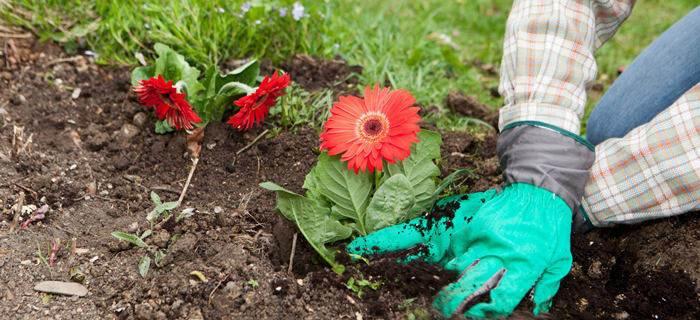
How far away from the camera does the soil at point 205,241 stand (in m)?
1.83

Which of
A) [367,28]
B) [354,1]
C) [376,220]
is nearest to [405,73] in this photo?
[367,28]

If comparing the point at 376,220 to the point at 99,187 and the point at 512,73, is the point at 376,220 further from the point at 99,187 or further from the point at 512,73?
the point at 99,187

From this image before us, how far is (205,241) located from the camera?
201 centimetres

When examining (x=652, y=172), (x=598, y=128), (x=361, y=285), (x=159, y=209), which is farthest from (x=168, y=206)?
(x=598, y=128)

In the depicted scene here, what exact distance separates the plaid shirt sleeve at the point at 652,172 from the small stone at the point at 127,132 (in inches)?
55.3

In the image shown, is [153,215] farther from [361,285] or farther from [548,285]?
[548,285]

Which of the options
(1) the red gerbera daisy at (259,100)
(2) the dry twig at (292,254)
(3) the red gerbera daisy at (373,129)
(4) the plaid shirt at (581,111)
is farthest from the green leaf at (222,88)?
(4) the plaid shirt at (581,111)

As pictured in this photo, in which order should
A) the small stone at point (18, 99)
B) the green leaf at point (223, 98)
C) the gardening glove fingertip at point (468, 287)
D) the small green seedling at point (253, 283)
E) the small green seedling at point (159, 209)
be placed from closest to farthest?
the gardening glove fingertip at point (468, 287)
the small green seedling at point (253, 283)
the small green seedling at point (159, 209)
the green leaf at point (223, 98)
the small stone at point (18, 99)

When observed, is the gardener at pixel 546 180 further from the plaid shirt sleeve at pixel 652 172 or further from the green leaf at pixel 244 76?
the green leaf at pixel 244 76

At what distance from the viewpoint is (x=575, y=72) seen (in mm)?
2055

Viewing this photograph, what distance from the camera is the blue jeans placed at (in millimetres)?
2471

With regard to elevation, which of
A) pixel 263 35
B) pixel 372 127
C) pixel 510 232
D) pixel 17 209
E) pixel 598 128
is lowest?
pixel 17 209

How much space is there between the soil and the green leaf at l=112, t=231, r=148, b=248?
0.04 meters

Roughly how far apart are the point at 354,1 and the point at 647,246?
214 cm
